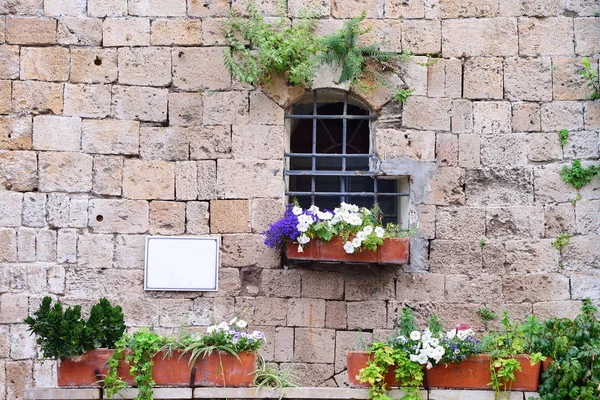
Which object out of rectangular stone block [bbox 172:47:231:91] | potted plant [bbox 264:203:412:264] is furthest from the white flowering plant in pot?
rectangular stone block [bbox 172:47:231:91]

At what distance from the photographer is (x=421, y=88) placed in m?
6.69

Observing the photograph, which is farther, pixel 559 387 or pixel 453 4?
pixel 453 4

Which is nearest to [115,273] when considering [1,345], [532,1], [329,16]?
[1,345]

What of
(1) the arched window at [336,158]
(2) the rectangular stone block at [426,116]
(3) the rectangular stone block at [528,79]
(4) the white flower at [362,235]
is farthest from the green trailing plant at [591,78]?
(4) the white flower at [362,235]

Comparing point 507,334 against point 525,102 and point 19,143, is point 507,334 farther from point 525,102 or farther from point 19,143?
point 19,143

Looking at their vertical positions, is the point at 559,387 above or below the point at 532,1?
below

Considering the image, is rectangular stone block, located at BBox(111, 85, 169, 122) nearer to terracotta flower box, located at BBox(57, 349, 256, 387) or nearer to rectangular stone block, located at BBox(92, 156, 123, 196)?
rectangular stone block, located at BBox(92, 156, 123, 196)

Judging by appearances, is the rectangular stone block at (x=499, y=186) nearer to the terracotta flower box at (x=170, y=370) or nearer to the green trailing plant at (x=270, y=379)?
the green trailing plant at (x=270, y=379)

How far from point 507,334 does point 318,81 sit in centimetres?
236

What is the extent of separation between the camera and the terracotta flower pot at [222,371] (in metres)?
5.45

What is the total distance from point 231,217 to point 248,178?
1.03ft

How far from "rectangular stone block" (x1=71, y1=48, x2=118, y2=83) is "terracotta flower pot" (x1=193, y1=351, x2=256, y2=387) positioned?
239 cm

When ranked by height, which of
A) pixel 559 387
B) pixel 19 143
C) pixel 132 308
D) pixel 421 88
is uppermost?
pixel 421 88

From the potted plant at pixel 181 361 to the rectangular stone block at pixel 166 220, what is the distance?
3.94 ft
